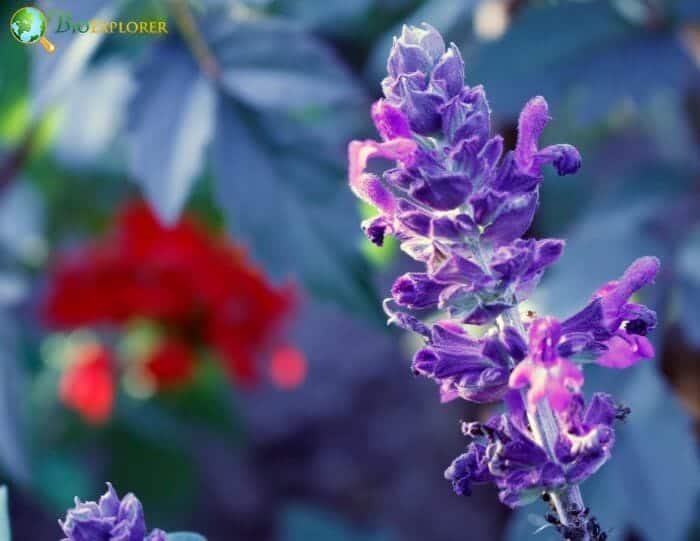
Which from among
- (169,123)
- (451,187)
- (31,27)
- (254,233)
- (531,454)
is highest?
(31,27)

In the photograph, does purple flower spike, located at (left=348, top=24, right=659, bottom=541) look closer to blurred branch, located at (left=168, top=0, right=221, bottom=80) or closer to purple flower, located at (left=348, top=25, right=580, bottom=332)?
purple flower, located at (left=348, top=25, right=580, bottom=332)

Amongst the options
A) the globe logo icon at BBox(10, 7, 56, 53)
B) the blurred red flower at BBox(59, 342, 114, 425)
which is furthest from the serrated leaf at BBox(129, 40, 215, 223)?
the blurred red flower at BBox(59, 342, 114, 425)

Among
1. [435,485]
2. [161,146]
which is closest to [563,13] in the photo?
[161,146]

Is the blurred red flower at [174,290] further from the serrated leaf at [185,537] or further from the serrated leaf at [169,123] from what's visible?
the serrated leaf at [185,537]

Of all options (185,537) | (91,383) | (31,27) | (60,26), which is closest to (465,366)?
(185,537)

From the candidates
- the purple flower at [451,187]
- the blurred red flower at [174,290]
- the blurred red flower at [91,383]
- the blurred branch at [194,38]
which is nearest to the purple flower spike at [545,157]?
the purple flower at [451,187]

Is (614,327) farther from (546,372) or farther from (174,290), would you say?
(174,290)
